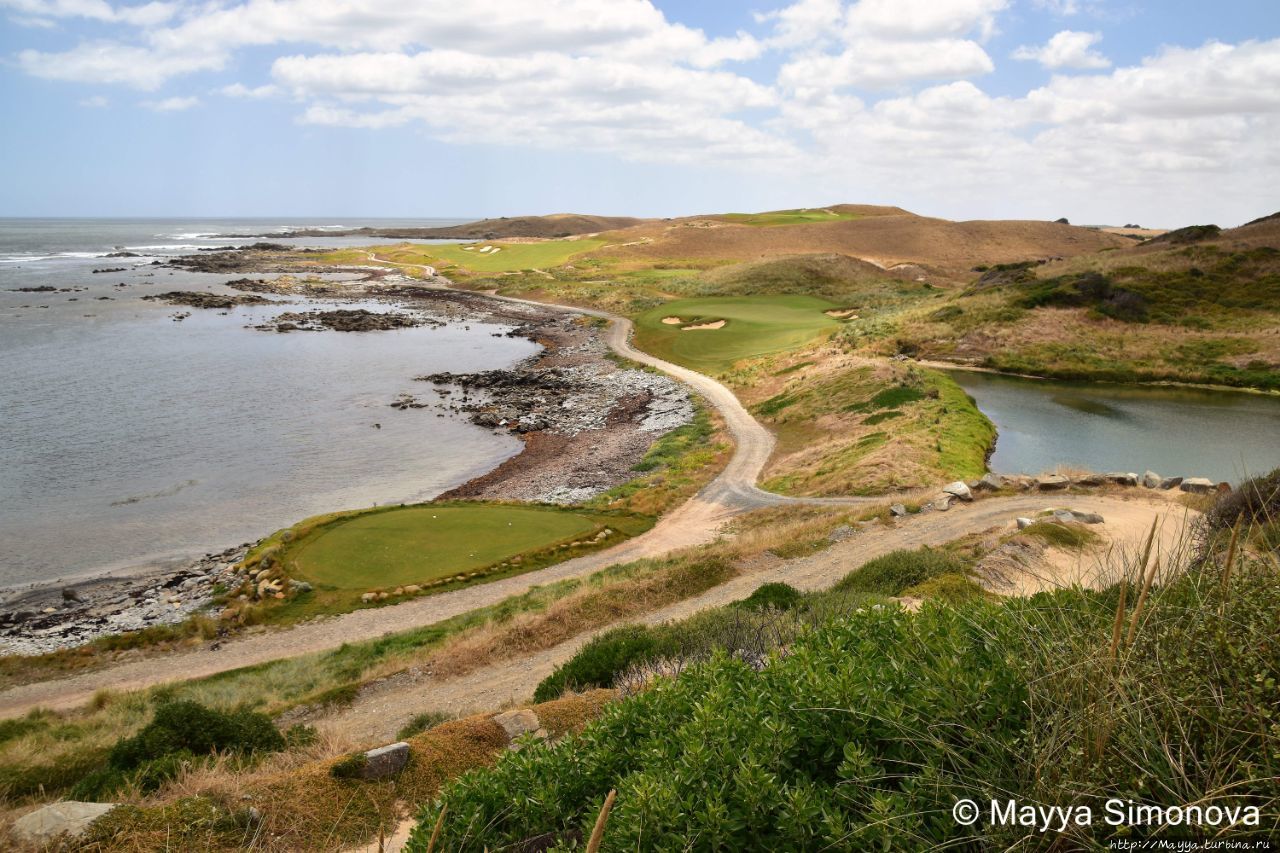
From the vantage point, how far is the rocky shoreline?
21391 millimetres

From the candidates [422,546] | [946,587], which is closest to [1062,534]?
[946,587]

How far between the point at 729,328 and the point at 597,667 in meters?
55.8

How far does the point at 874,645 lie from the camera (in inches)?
242

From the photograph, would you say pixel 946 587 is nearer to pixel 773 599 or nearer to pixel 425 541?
pixel 773 599

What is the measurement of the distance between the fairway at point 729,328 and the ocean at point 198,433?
1281 cm

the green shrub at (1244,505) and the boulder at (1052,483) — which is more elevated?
the green shrub at (1244,505)

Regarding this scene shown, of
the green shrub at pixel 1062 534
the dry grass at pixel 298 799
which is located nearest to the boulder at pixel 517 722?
the dry grass at pixel 298 799

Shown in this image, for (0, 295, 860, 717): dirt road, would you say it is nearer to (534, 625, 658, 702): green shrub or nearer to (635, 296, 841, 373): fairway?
(534, 625, 658, 702): green shrub

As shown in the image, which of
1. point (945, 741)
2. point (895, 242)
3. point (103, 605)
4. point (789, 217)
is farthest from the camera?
point (789, 217)

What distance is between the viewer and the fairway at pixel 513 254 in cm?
11806

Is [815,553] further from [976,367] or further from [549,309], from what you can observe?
[549,309]

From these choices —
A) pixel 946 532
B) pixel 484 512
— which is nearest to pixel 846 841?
pixel 946 532

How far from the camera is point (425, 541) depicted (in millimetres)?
24578

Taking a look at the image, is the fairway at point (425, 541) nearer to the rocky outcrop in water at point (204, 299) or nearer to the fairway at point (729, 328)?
the fairway at point (729, 328)
